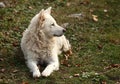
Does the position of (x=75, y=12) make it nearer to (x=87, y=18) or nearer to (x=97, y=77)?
(x=87, y=18)

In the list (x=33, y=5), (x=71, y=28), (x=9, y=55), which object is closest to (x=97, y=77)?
(x=9, y=55)

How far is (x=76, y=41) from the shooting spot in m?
11.3

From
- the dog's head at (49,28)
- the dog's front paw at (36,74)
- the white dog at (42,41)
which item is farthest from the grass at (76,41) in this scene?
the dog's head at (49,28)

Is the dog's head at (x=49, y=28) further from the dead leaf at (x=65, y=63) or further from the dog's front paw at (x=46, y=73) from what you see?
the dog's front paw at (x=46, y=73)

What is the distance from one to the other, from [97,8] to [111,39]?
3152 mm

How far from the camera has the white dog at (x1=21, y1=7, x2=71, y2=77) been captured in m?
9.27

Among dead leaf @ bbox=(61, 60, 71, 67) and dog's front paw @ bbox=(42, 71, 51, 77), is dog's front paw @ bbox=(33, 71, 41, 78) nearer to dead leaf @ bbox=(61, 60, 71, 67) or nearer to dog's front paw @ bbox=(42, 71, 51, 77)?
dog's front paw @ bbox=(42, 71, 51, 77)

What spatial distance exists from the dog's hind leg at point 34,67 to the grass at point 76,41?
4.7 inches

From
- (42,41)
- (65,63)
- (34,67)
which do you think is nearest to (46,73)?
(34,67)

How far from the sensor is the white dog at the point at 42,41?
30.4 feet

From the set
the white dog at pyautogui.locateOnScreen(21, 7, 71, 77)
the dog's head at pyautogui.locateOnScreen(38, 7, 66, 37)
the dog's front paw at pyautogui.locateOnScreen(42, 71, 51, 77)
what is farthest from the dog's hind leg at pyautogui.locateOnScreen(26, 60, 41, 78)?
the dog's head at pyautogui.locateOnScreen(38, 7, 66, 37)

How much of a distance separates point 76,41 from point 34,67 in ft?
8.47

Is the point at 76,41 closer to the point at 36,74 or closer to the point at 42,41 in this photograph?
the point at 42,41

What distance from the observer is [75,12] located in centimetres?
1380
